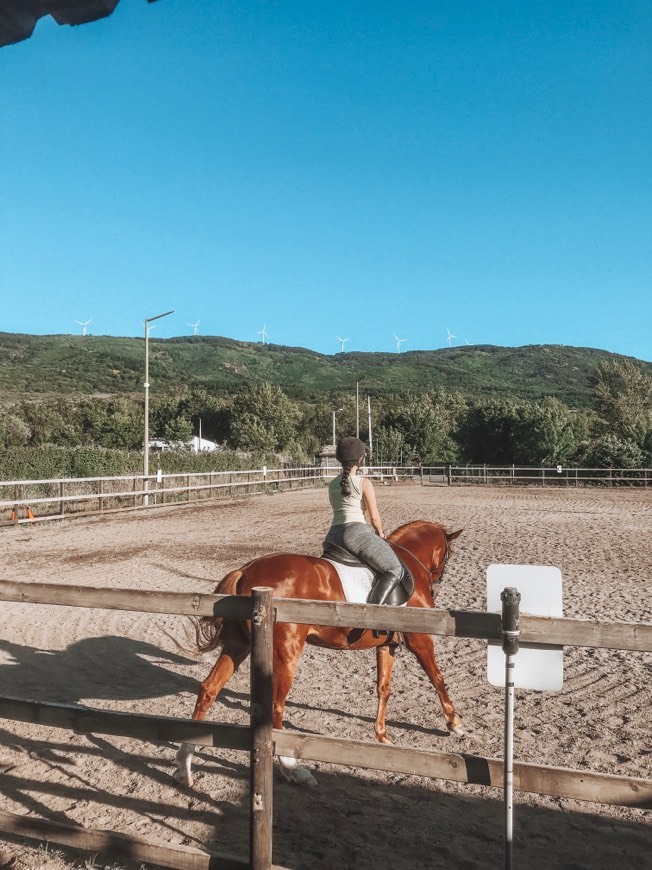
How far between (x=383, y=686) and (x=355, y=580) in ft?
2.66

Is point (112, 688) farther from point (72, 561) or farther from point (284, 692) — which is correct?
point (72, 561)

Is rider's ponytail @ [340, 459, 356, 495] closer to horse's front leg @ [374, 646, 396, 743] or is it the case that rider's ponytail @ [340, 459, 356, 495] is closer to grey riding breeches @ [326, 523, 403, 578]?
grey riding breeches @ [326, 523, 403, 578]

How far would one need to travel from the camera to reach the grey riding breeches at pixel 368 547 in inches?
193

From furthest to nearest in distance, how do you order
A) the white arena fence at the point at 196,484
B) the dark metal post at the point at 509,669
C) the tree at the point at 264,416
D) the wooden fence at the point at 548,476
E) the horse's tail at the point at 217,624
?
1. the tree at the point at 264,416
2. the wooden fence at the point at 548,476
3. the white arena fence at the point at 196,484
4. the horse's tail at the point at 217,624
5. the dark metal post at the point at 509,669

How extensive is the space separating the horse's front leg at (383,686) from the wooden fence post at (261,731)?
1.89 metres

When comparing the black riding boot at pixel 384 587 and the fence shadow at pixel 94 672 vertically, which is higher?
the black riding boot at pixel 384 587

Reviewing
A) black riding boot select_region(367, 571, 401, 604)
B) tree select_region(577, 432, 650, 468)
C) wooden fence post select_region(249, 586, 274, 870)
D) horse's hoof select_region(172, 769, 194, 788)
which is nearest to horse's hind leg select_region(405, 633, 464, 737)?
black riding boot select_region(367, 571, 401, 604)

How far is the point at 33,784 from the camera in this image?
14.1 ft

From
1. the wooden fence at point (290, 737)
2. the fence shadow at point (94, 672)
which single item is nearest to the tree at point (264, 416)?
the fence shadow at point (94, 672)

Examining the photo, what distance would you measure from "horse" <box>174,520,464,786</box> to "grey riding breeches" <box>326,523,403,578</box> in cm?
20

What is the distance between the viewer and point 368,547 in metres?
4.91

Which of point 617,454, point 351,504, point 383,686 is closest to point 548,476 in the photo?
point 617,454


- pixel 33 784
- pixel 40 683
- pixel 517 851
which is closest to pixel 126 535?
pixel 40 683

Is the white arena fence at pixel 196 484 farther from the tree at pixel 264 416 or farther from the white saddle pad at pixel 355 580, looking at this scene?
the tree at pixel 264 416
